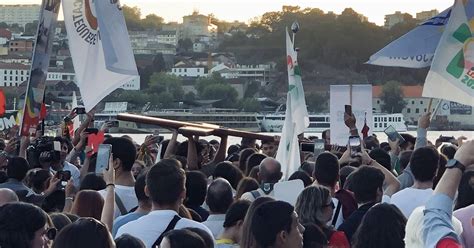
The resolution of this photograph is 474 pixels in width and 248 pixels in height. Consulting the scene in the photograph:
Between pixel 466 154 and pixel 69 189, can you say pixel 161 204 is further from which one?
pixel 466 154

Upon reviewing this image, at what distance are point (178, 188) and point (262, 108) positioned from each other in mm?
66624

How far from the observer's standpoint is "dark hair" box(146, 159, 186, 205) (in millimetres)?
5695

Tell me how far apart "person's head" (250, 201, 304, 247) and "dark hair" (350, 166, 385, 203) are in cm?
157

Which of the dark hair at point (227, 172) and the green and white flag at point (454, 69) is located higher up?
the green and white flag at point (454, 69)

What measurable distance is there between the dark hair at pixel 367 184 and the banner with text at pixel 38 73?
152 inches

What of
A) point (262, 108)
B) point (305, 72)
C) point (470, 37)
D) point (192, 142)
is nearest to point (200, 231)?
point (192, 142)

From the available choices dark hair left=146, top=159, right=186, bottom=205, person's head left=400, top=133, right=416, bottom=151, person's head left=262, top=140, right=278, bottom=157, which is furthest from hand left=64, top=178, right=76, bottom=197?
person's head left=400, top=133, right=416, bottom=151

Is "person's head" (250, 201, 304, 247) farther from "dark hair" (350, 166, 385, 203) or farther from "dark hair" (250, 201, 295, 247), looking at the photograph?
"dark hair" (350, 166, 385, 203)

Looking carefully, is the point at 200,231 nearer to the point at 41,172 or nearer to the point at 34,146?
the point at 41,172

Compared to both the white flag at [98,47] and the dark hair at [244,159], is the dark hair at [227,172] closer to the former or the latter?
the dark hair at [244,159]

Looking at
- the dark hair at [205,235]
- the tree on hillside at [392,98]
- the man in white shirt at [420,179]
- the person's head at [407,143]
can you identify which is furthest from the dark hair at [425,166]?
the tree on hillside at [392,98]

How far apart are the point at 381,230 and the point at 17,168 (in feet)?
11.6

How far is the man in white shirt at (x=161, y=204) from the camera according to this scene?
5.61m

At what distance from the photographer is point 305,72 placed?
80.0 meters
